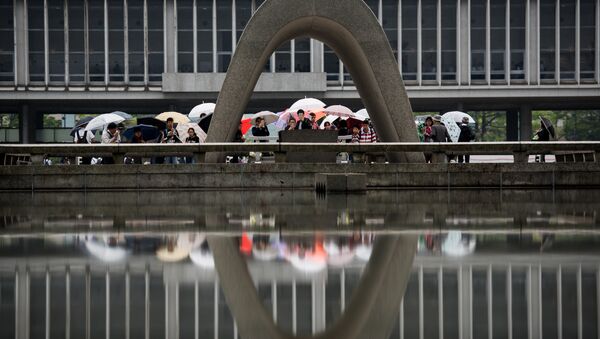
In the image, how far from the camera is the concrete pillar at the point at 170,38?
65625mm

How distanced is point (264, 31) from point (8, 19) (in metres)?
43.7

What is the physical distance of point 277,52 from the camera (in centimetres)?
6556

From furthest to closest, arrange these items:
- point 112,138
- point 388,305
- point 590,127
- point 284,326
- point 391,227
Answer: point 590,127
point 112,138
point 391,227
point 388,305
point 284,326

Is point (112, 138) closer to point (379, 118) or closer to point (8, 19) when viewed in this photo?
point (379, 118)

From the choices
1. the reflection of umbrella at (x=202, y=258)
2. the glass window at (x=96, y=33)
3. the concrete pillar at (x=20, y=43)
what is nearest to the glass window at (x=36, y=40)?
the concrete pillar at (x=20, y=43)

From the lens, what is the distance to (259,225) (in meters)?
12.7

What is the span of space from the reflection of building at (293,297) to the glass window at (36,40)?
58.0 meters

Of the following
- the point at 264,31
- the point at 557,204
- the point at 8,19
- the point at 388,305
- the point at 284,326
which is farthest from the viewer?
the point at 8,19

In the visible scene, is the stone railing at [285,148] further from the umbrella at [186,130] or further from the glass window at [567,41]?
the glass window at [567,41]

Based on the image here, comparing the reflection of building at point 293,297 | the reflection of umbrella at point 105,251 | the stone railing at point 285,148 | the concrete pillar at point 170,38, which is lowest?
the reflection of building at point 293,297

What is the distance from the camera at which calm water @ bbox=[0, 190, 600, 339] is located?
221 inches

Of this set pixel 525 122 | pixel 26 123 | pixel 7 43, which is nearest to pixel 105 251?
pixel 7 43

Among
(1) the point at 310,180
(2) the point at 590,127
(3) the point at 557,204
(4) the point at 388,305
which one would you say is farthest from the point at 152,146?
(2) the point at 590,127

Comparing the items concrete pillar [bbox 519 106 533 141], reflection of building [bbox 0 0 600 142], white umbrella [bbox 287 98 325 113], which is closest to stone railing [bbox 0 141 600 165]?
white umbrella [bbox 287 98 325 113]
